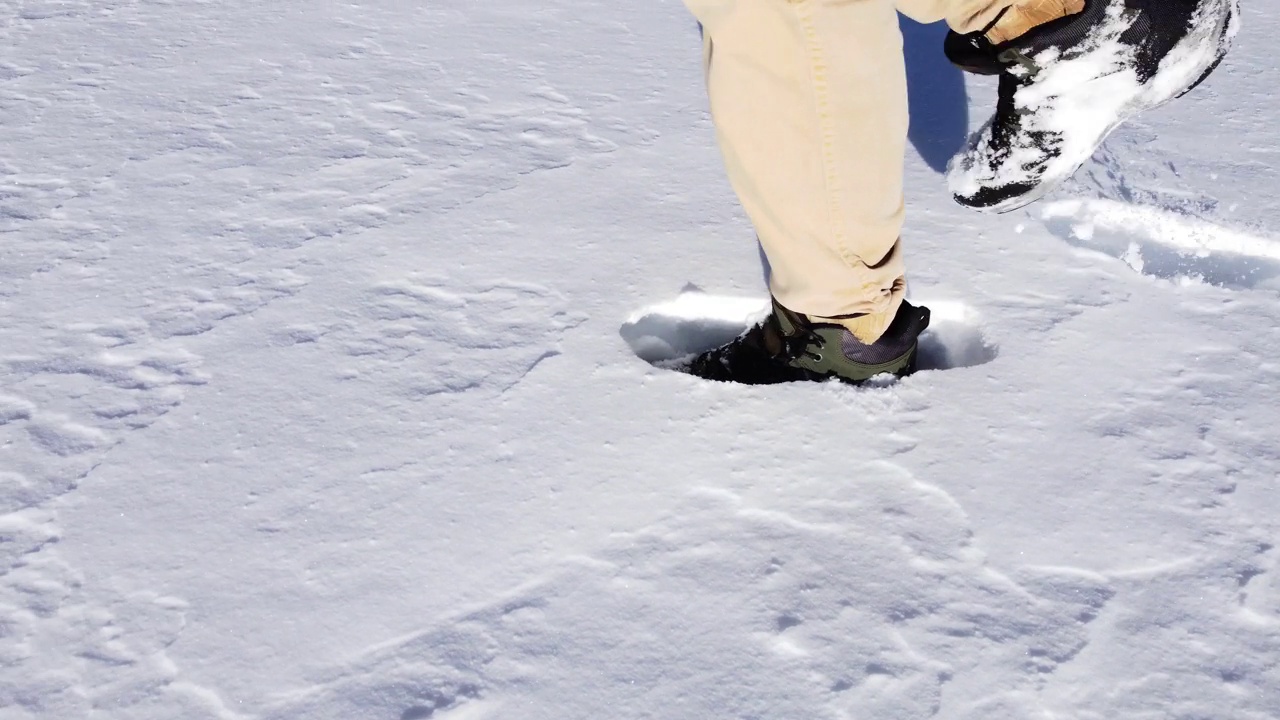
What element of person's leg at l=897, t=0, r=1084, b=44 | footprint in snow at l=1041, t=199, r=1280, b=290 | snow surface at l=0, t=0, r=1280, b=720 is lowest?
snow surface at l=0, t=0, r=1280, b=720

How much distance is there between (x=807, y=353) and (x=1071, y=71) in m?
0.44

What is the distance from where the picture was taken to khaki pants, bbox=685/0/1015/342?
97 cm

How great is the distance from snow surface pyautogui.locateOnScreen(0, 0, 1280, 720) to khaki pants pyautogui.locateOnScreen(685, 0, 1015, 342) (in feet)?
0.48

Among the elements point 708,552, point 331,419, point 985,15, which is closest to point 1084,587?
point 708,552

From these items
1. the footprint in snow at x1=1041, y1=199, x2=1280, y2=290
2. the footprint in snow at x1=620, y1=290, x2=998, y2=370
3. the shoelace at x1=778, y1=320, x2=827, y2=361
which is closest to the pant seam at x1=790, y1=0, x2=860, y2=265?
the shoelace at x1=778, y1=320, x2=827, y2=361

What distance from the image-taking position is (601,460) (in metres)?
1.08

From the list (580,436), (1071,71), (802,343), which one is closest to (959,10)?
(1071,71)

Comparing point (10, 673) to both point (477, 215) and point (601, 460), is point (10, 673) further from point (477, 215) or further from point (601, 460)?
point (477, 215)

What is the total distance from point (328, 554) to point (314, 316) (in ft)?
1.32

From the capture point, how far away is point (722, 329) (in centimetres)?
137

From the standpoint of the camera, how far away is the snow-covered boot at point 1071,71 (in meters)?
1.15

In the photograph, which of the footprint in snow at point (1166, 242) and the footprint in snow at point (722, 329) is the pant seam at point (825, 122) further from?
the footprint in snow at point (1166, 242)

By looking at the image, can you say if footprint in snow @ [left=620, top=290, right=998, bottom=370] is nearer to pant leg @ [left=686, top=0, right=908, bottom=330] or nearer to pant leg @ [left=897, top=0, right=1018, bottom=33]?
pant leg @ [left=686, top=0, right=908, bottom=330]

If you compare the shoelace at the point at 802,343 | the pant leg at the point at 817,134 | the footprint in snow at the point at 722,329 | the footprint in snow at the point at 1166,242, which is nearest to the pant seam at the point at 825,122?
the pant leg at the point at 817,134
